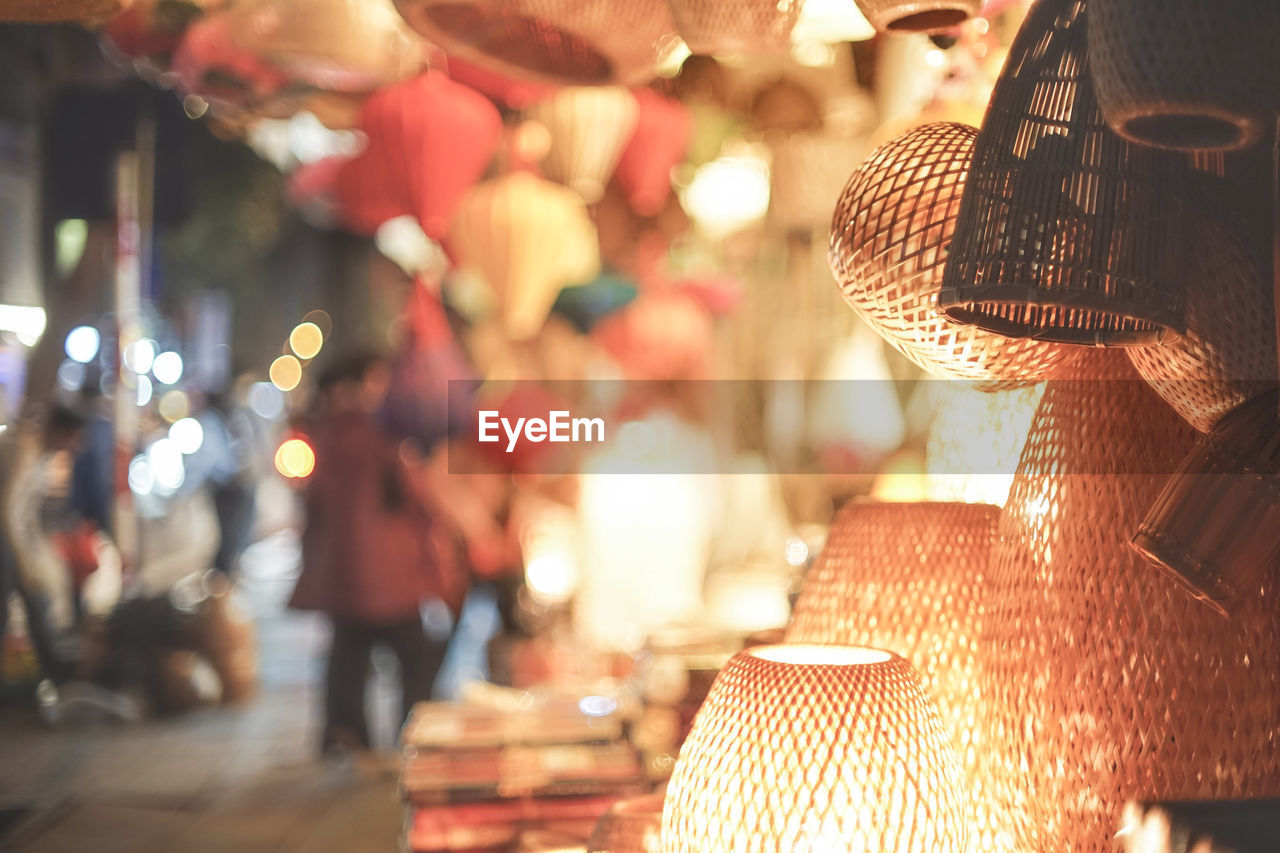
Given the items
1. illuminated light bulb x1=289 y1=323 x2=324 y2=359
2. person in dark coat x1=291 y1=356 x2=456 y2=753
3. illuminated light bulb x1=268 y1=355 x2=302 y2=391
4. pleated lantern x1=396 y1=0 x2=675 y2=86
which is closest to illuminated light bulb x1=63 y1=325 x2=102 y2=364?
person in dark coat x1=291 y1=356 x2=456 y2=753

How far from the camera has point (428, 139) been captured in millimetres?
2453

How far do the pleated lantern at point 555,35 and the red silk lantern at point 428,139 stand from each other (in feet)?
3.80

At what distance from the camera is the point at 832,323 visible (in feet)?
12.7

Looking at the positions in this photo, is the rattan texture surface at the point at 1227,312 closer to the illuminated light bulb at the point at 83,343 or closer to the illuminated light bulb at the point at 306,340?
the illuminated light bulb at the point at 83,343

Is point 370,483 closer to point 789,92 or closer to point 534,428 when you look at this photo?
point 789,92

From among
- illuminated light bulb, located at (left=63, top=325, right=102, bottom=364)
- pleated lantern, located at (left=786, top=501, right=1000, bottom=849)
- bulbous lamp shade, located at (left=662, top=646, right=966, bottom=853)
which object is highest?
illuminated light bulb, located at (left=63, top=325, right=102, bottom=364)

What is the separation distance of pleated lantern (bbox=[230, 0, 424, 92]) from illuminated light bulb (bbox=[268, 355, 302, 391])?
66.8ft

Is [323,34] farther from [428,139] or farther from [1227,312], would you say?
[1227,312]

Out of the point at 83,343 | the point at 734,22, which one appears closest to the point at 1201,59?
the point at 734,22

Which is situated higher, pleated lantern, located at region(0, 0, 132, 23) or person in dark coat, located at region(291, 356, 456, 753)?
pleated lantern, located at region(0, 0, 132, 23)

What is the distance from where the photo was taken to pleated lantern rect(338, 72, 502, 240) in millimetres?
2441

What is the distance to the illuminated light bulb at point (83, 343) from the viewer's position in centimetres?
522

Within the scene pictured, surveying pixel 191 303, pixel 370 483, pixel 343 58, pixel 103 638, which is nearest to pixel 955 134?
pixel 343 58

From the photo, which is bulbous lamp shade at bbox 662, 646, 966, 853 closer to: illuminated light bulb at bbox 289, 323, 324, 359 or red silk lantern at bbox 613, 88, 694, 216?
red silk lantern at bbox 613, 88, 694, 216
